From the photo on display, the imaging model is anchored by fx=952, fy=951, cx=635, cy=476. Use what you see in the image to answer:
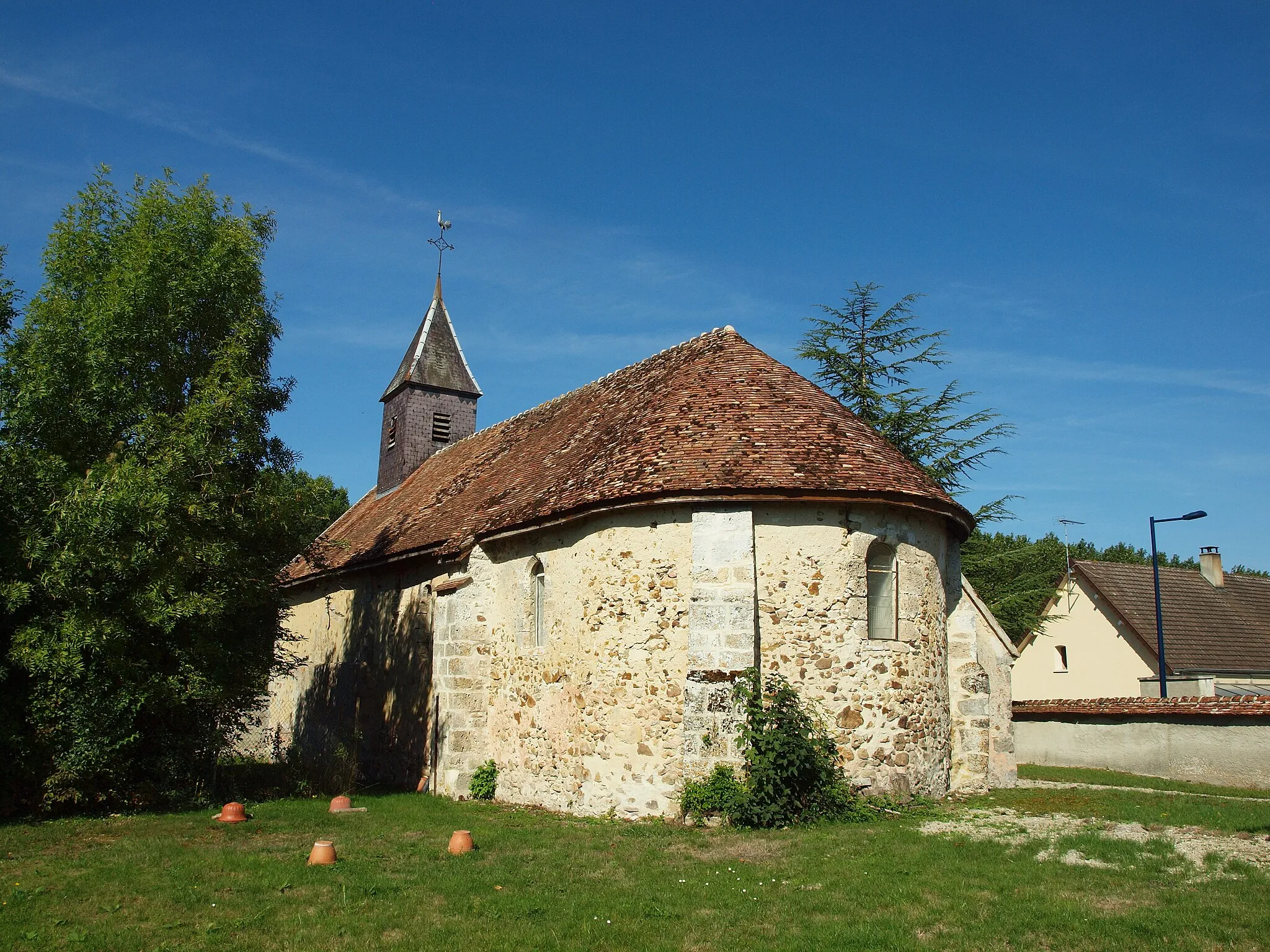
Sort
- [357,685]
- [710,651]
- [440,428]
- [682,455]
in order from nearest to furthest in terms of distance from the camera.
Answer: [710,651] → [682,455] → [357,685] → [440,428]

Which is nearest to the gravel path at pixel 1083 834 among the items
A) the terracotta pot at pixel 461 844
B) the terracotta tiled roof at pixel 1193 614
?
the terracotta pot at pixel 461 844

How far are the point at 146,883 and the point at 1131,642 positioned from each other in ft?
89.0

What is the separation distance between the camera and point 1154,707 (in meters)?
18.7

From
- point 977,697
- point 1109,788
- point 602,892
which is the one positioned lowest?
point 1109,788

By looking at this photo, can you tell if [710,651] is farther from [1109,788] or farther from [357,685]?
[357,685]

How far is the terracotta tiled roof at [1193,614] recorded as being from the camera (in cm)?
2711

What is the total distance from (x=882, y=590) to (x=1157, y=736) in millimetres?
9432

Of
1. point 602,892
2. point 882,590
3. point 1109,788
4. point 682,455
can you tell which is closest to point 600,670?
point 682,455

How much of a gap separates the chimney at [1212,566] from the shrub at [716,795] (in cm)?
2616

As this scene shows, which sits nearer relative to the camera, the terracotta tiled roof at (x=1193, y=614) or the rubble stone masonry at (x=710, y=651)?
the rubble stone masonry at (x=710, y=651)

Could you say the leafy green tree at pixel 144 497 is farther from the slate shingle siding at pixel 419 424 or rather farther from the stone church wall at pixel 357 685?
the slate shingle siding at pixel 419 424

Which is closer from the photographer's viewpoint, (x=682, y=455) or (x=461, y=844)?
(x=461, y=844)

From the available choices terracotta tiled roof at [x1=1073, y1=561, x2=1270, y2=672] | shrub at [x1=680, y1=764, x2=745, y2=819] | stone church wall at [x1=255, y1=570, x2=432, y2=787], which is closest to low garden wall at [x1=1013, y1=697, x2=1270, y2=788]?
terracotta tiled roof at [x1=1073, y1=561, x2=1270, y2=672]

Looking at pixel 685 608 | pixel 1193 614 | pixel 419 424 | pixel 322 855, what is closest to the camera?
pixel 322 855
